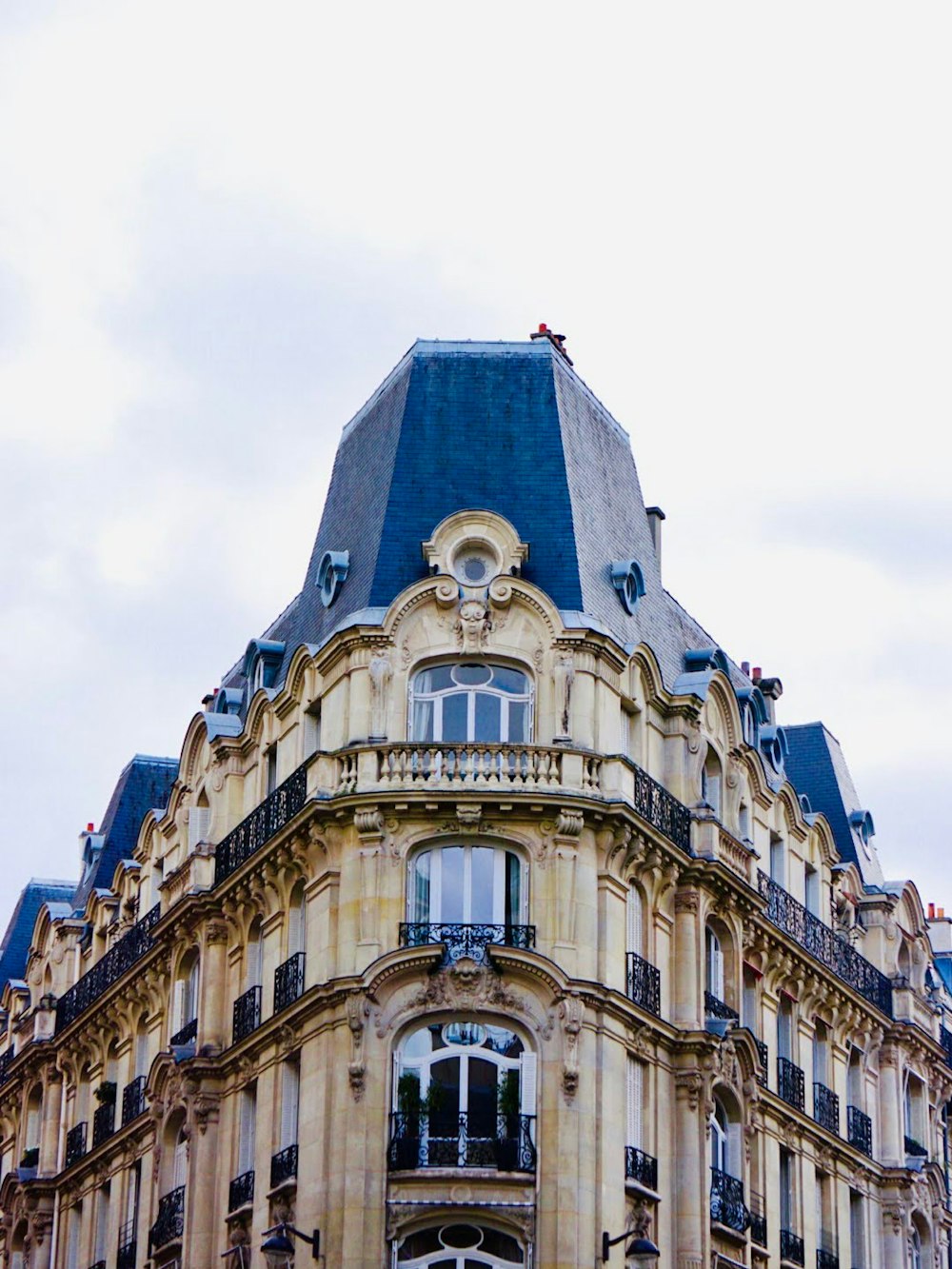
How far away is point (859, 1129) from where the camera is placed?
44500 mm

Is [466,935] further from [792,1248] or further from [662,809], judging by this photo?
[792,1248]

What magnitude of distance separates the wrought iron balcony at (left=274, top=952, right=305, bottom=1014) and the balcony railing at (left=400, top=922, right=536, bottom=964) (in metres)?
2.27

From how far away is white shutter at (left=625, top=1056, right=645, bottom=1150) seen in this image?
35.6 metres

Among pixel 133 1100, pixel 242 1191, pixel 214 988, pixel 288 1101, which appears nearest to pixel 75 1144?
pixel 133 1100

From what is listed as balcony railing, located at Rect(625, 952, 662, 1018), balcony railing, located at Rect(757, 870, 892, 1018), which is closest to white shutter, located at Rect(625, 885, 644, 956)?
balcony railing, located at Rect(625, 952, 662, 1018)

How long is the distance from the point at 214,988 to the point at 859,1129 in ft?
39.5

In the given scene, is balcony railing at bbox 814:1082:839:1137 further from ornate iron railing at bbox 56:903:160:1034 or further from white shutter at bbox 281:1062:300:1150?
ornate iron railing at bbox 56:903:160:1034

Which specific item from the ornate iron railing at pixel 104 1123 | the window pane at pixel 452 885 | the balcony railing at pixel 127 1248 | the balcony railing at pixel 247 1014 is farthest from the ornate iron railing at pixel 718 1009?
the ornate iron railing at pixel 104 1123

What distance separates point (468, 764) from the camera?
35.8m

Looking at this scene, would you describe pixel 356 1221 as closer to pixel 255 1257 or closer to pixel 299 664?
pixel 255 1257

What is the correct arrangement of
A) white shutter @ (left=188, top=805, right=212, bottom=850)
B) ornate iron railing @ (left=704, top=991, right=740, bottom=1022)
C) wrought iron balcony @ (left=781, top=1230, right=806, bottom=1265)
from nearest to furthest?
1. ornate iron railing @ (left=704, top=991, right=740, bottom=1022)
2. wrought iron balcony @ (left=781, top=1230, right=806, bottom=1265)
3. white shutter @ (left=188, top=805, right=212, bottom=850)

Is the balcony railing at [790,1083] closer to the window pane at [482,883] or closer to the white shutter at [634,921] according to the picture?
the white shutter at [634,921]

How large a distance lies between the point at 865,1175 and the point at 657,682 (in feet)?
35.4

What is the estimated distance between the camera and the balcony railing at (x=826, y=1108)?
42.8 meters
